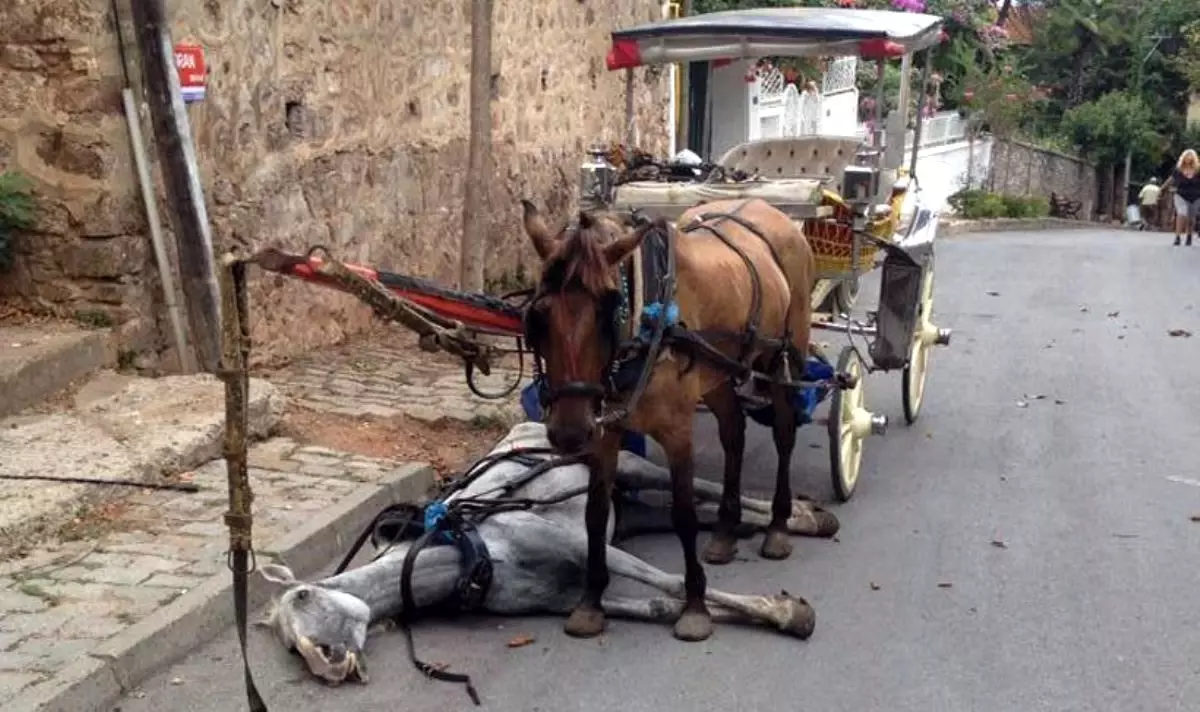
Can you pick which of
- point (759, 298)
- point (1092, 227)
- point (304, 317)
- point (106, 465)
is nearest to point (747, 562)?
point (759, 298)

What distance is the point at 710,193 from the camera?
27.5 ft

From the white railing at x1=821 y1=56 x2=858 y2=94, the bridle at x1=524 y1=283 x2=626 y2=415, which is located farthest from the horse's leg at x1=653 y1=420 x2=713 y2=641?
the white railing at x1=821 y1=56 x2=858 y2=94

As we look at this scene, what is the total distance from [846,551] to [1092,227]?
34.0 metres

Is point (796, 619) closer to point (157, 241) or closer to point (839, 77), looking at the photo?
point (157, 241)

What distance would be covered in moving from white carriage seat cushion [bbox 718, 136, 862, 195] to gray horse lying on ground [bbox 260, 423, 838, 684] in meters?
4.72

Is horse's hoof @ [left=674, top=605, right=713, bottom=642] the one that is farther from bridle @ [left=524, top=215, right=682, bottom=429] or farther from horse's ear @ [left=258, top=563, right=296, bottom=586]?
horse's ear @ [left=258, top=563, right=296, bottom=586]

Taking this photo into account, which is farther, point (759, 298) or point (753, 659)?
point (759, 298)

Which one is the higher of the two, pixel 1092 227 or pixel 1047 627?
pixel 1047 627

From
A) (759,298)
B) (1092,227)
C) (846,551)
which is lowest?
(1092,227)

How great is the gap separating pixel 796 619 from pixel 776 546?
1.14 meters

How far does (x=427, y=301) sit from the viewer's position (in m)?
5.45

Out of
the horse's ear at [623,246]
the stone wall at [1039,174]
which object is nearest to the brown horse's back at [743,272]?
the horse's ear at [623,246]

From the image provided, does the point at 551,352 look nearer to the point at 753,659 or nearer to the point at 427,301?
the point at 427,301

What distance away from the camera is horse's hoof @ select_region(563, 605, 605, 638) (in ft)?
19.7
